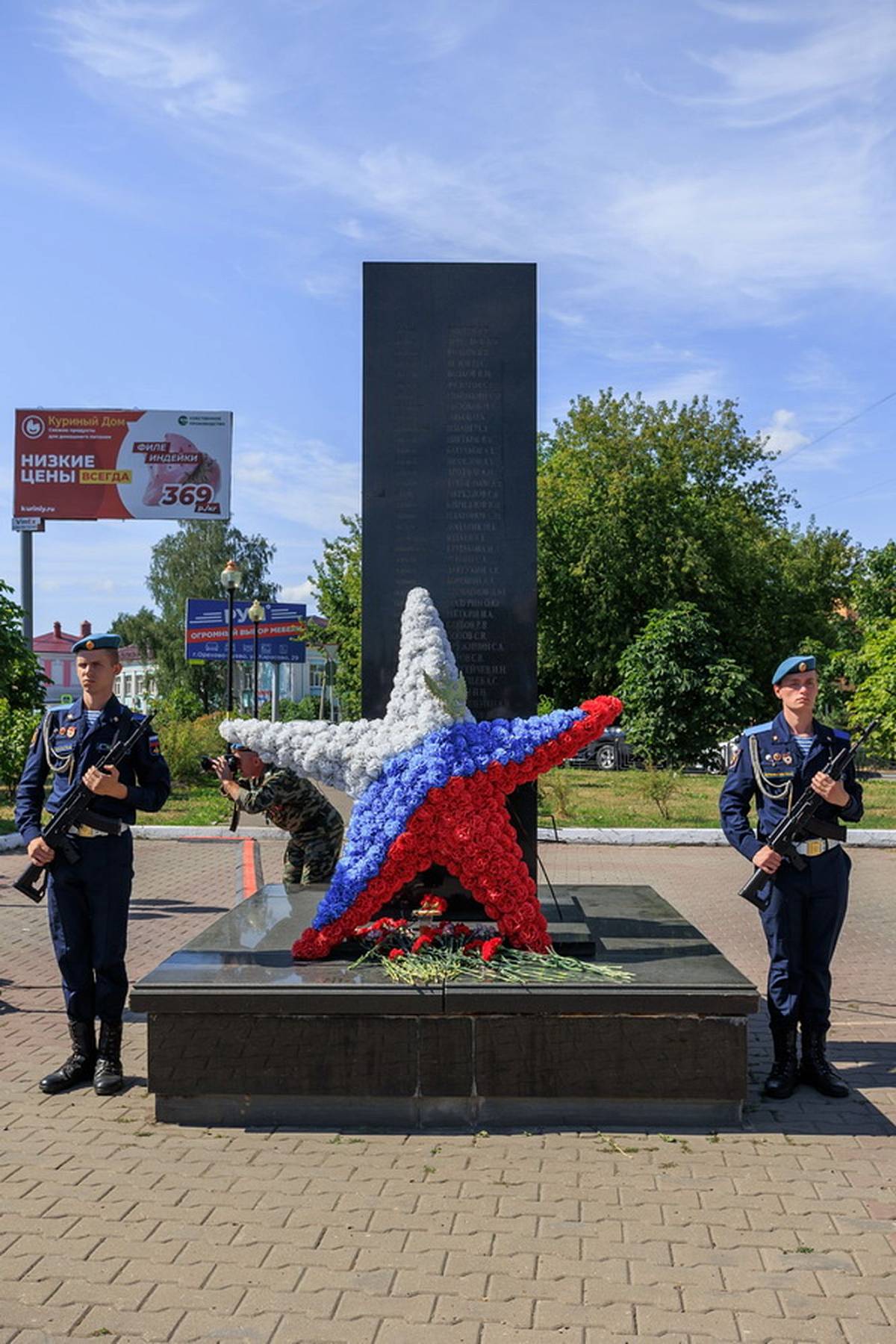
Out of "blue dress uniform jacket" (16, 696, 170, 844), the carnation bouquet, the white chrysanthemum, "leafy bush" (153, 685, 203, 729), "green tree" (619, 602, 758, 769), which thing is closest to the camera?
the carnation bouquet

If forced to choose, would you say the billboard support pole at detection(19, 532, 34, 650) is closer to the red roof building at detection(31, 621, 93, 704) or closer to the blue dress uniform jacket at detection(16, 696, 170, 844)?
the blue dress uniform jacket at detection(16, 696, 170, 844)

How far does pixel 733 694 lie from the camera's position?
23156mm

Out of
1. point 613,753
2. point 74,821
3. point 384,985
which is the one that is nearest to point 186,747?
point 613,753

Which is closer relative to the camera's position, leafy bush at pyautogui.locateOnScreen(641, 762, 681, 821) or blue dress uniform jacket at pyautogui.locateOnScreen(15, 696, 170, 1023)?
blue dress uniform jacket at pyautogui.locateOnScreen(15, 696, 170, 1023)

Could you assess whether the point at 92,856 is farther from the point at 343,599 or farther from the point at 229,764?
the point at 343,599

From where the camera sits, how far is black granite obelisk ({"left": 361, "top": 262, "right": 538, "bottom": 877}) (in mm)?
6363

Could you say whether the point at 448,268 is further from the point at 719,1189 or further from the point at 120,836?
the point at 719,1189

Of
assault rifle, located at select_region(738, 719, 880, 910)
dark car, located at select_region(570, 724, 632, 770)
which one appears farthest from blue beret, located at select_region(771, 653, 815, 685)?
dark car, located at select_region(570, 724, 632, 770)

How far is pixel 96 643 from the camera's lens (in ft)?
17.6

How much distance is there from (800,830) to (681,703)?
750 inches

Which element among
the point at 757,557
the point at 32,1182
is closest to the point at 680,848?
the point at 32,1182

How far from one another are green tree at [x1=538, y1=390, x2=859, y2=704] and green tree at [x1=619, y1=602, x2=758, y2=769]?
6.32 m

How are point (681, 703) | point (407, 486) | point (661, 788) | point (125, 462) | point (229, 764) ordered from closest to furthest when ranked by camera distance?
1. point (229, 764)
2. point (407, 486)
3. point (661, 788)
4. point (681, 703)
5. point (125, 462)

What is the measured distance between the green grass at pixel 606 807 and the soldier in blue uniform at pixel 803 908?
25.4 feet
